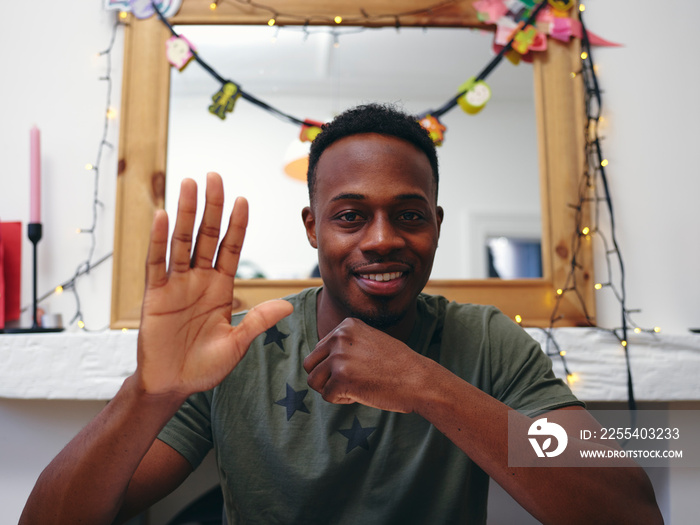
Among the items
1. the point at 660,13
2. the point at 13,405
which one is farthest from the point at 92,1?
the point at 660,13

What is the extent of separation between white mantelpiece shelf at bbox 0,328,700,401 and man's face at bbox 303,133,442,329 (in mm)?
540

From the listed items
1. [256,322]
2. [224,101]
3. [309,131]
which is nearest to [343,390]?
[256,322]

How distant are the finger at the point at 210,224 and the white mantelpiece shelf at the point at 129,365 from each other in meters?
0.63

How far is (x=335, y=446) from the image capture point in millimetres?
839

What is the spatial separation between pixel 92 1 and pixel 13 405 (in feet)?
3.76

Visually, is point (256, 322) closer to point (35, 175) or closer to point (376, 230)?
point (376, 230)

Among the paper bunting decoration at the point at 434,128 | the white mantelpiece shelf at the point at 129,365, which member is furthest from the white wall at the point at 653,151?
the paper bunting decoration at the point at 434,128

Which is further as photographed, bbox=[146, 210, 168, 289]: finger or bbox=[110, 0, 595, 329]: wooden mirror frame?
bbox=[110, 0, 595, 329]: wooden mirror frame

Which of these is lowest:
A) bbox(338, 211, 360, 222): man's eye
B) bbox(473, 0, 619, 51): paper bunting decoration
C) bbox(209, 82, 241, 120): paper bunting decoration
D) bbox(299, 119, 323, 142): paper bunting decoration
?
bbox(338, 211, 360, 222): man's eye

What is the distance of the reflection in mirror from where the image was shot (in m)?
1.39

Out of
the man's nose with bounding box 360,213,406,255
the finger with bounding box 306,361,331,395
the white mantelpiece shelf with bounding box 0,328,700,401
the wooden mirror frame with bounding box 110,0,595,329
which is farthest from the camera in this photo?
the wooden mirror frame with bounding box 110,0,595,329

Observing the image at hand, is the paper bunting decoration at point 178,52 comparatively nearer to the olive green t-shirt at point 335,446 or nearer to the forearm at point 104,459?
the olive green t-shirt at point 335,446

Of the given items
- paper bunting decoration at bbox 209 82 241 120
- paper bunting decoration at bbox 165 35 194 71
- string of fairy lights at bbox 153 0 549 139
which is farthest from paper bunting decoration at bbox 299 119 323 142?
paper bunting decoration at bbox 165 35 194 71

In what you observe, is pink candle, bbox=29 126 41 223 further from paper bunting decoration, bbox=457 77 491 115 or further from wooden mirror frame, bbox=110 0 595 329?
paper bunting decoration, bbox=457 77 491 115
